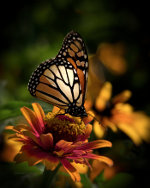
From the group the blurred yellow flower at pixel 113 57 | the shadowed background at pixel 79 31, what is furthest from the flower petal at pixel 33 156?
the blurred yellow flower at pixel 113 57

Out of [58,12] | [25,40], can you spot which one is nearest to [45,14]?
[58,12]

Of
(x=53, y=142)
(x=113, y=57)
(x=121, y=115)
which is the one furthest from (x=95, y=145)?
(x=113, y=57)

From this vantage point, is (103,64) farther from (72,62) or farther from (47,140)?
(47,140)

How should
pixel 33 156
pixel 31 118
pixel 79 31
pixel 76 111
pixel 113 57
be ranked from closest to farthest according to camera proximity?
pixel 33 156
pixel 31 118
pixel 76 111
pixel 79 31
pixel 113 57

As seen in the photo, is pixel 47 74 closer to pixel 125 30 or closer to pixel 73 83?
pixel 73 83

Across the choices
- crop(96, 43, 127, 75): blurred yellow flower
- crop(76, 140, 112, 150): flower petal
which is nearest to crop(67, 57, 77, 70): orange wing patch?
crop(76, 140, 112, 150): flower petal

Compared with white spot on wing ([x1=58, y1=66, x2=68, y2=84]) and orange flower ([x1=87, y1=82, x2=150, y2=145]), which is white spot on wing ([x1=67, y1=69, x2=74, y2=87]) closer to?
white spot on wing ([x1=58, y1=66, x2=68, y2=84])
